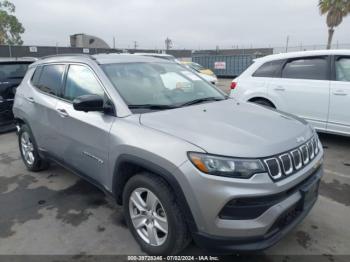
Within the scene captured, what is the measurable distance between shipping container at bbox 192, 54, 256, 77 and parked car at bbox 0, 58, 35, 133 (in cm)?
1724

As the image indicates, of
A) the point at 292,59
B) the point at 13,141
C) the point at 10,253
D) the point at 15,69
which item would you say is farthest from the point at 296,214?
the point at 15,69

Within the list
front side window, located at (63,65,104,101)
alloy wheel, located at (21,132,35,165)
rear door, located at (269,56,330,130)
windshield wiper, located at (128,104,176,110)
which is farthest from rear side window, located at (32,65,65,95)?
rear door, located at (269,56,330,130)

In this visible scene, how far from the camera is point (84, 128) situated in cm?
294

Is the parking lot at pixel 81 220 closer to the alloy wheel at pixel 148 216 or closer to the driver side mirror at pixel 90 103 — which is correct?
the alloy wheel at pixel 148 216

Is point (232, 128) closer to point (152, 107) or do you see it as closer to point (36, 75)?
point (152, 107)

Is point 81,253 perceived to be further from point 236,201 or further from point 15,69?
point 15,69

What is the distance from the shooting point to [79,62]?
10.7ft

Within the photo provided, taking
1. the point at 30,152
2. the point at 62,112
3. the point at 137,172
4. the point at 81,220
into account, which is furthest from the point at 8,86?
the point at 137,172

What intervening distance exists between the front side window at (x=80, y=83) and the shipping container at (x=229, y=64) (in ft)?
63.2

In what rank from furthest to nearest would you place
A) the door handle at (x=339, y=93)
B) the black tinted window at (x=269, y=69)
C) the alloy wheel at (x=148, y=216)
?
the black tinted window at (x=269, y=69) < the door handle at (x=339, y=93) < the alloy wheel at (x=148, y=216)

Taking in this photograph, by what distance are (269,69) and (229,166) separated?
4418 millimetres

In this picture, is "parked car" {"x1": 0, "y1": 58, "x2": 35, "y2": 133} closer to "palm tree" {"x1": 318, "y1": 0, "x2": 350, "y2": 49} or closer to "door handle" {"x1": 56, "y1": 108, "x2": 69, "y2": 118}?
"door handle" {"x1": 56, "y1": 108, "x2": 69, "y2": 118}

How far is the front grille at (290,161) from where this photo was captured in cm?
204

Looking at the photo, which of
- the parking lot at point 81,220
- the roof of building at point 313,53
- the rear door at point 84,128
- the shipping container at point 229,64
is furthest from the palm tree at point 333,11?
the rear door at point 84,128
